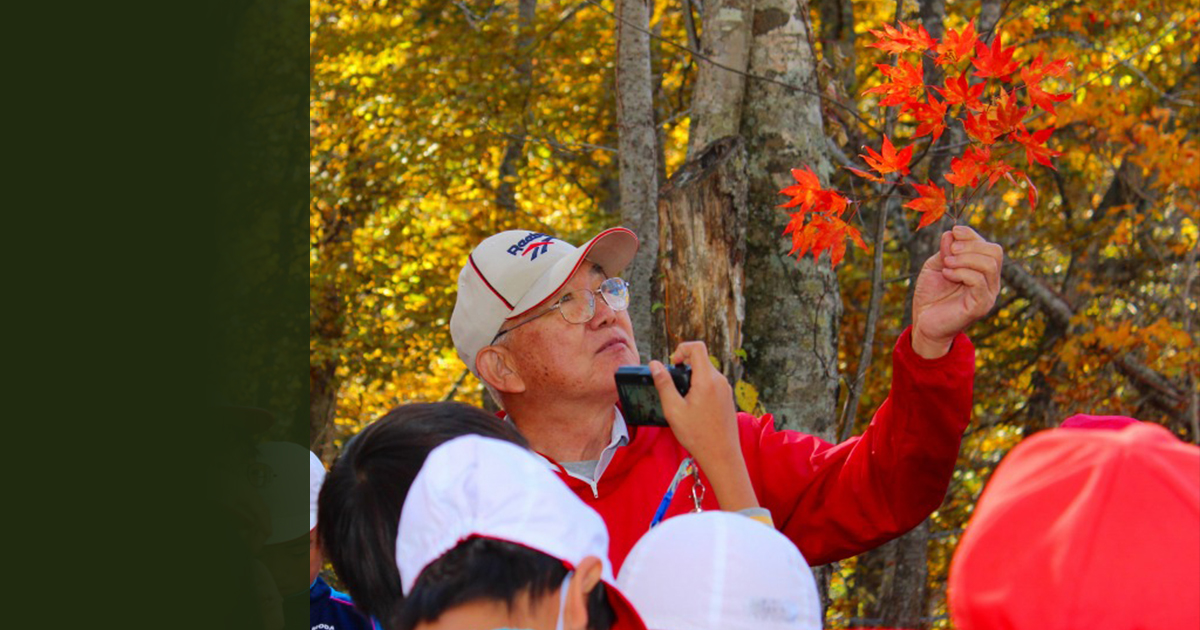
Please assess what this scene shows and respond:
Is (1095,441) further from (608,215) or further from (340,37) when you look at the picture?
(340,37)

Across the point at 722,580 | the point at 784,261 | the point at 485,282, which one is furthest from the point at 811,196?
the point at 722,580

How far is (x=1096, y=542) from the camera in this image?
4.25ft

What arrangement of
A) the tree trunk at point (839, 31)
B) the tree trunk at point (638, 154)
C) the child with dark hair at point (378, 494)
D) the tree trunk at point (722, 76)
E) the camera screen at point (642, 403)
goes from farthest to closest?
the tree trunk at point (839, 31) → the tree trunk at point (638, 154) → the tree trunk at point (722, 76) → the camera screen at point (642, 403) → the child with dark hair at point (378, 494)

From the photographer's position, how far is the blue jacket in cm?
275

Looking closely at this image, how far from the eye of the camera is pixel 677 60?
9.20 meters

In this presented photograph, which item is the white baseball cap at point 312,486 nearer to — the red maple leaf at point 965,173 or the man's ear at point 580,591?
the man's ear at point 580,591

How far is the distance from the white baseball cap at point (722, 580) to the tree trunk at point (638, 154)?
387 cm

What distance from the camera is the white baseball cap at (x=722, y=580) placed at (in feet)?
5.00

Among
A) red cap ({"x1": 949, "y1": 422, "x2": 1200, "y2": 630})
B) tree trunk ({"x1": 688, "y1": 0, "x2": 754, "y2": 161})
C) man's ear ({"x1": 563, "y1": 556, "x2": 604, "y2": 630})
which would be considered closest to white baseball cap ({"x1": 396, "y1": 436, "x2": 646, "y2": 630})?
man's ear ({"x1": 563, "y1": 556, "x2": 604, "y2": 630})

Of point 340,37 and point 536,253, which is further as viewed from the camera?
point 340,37

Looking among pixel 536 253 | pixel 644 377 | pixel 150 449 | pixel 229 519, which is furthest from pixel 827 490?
pixel 150 449

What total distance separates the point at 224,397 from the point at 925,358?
4.13ft

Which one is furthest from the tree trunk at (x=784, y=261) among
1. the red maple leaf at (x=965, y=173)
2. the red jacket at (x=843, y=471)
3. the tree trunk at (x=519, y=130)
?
the tree trunk at (x=519, y=130)

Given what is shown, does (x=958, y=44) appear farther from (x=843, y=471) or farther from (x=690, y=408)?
(x=690, y=408)
